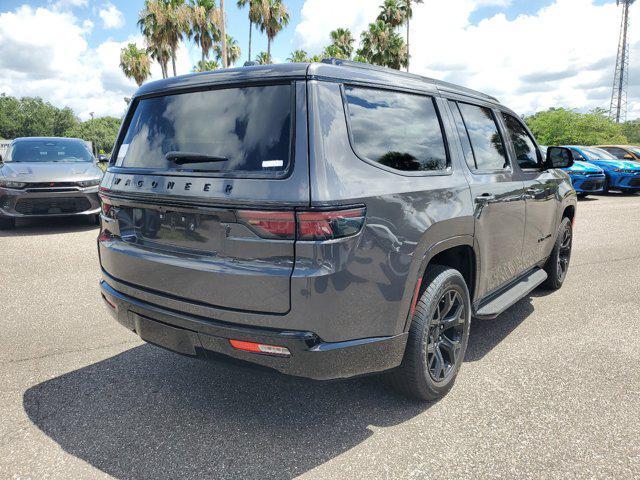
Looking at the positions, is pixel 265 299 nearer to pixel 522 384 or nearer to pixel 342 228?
pixel 342 228

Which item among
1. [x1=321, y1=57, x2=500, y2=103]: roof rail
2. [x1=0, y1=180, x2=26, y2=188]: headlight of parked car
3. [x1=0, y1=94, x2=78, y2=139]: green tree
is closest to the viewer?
[x1=321, y1=57, x2=500, y2=103]: roof rail

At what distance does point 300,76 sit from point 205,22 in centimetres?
3331

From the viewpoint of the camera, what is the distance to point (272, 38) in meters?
35.9

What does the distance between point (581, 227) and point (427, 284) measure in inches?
328

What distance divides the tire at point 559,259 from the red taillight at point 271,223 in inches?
151

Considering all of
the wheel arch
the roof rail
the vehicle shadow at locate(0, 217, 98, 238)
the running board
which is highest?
the roof rail

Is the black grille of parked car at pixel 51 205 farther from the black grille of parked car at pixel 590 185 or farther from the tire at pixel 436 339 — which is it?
the black grille of parked car at pixel 590 185

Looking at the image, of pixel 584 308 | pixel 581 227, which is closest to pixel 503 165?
pixel 584 308

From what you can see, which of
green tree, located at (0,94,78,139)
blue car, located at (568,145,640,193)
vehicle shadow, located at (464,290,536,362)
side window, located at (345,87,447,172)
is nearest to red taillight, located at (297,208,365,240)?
side window, located at (345,87,447,172)

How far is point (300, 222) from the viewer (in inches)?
83.0

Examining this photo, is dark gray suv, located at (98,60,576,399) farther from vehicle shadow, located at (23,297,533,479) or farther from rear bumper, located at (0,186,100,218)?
rear bumper, located at (0,186,100,218)

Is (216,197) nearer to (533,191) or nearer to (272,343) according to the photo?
(272,343)

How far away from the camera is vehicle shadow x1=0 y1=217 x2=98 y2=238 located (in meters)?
8.60

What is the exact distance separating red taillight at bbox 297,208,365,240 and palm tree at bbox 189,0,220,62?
33.3 meters
